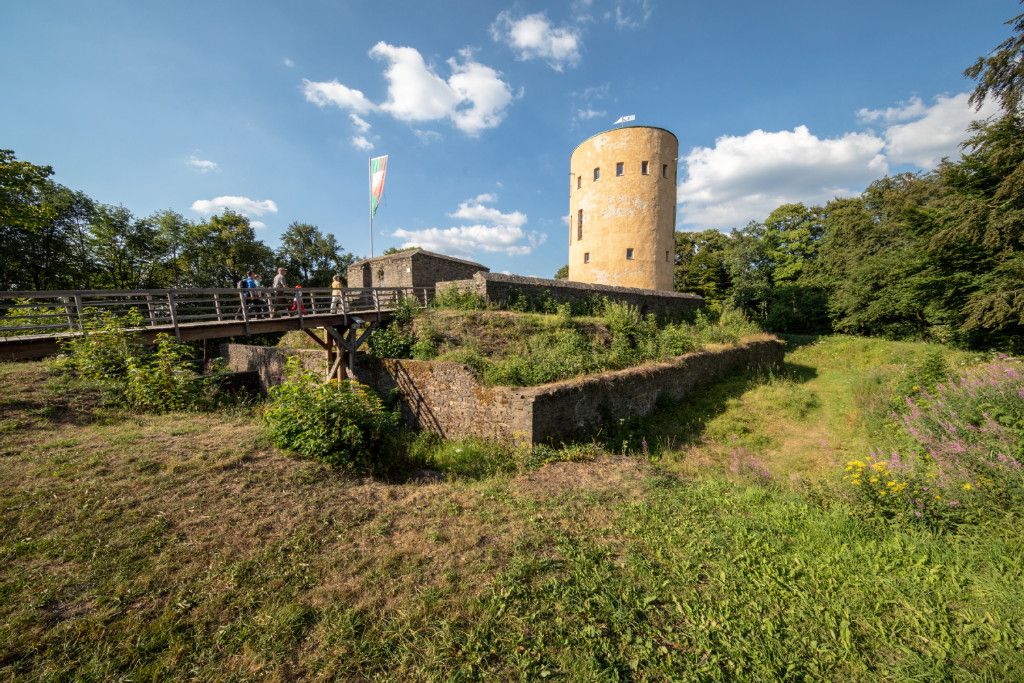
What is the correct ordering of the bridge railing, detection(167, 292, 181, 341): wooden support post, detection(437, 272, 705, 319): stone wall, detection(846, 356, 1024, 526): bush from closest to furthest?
detection(846, 356, 1024, 526): bush → the bridge railing → detection(167, 292, 181, 341): wooden support post → detection(437, 272, 705, 319): stone wall

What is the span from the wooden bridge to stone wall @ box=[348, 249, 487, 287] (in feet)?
16.4

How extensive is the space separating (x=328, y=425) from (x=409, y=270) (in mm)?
12825

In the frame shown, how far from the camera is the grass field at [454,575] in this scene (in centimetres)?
262

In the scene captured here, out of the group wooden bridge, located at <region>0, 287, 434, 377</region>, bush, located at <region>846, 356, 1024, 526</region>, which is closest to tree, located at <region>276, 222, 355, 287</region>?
wooden bridge, located at <region>0, 287, 434, 377</region>

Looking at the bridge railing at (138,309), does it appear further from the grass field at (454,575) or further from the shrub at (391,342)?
the grass field at (454,575)

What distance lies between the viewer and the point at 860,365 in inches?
627

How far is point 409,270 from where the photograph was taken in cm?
1745

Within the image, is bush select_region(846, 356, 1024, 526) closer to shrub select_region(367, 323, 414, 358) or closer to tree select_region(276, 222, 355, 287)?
shrub select_region(367, 323, 414, 358)

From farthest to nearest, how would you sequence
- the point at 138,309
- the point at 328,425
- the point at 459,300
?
1. the point at 459,300
2. the point at 138,309
3. the point at 328,425

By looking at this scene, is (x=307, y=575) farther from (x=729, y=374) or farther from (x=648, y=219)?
(x=648, y=219)

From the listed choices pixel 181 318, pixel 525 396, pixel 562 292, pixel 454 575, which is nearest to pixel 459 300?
pixel 562 292

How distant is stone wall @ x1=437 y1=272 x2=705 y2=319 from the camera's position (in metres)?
12.1

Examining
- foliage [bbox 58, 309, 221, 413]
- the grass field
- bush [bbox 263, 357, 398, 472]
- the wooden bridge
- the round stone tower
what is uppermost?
the round stone tower

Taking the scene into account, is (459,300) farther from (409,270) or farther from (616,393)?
(409,270)
